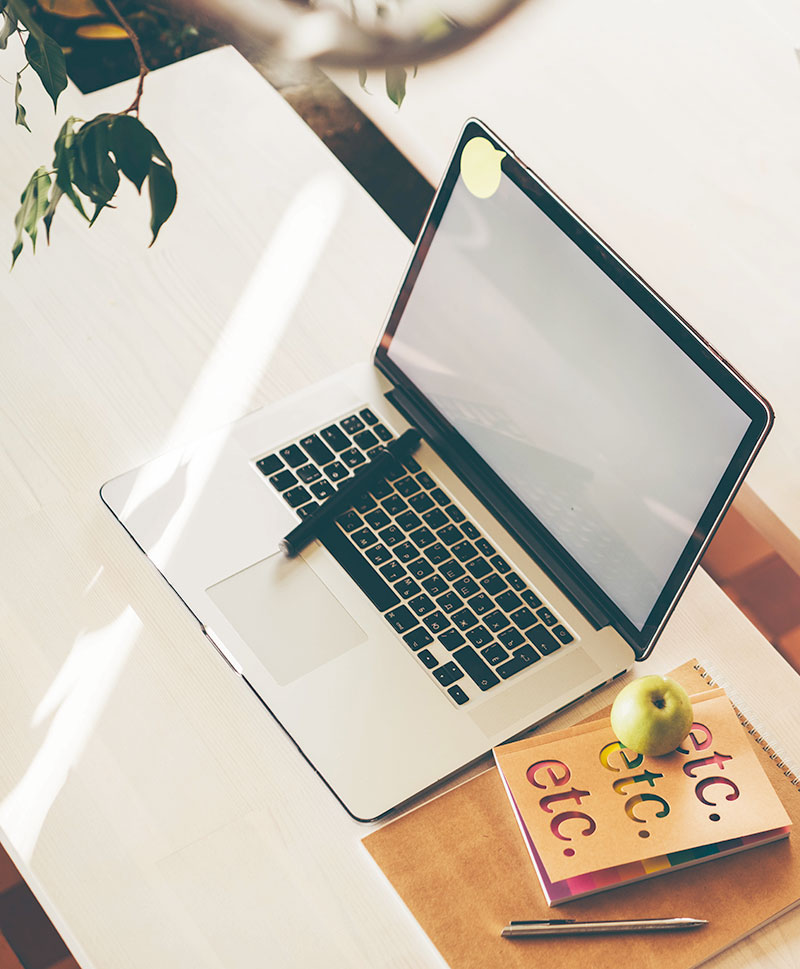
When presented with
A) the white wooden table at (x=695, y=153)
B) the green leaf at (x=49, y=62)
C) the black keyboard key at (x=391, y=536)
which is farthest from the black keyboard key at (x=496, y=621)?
the white wooden table at (x=695, y=153)

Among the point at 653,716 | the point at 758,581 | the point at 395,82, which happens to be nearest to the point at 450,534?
the point at 653,716


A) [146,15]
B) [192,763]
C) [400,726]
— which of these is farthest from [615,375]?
[146,15]

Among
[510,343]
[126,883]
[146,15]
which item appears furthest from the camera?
[146,15]

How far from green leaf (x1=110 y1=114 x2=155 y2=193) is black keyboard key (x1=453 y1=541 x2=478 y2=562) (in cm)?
39

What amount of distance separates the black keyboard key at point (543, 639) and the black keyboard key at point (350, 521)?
6.7 inches

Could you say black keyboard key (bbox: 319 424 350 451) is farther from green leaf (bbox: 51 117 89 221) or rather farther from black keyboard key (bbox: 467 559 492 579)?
green leaf (bbox: 51 117 89 221)

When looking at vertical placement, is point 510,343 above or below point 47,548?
above

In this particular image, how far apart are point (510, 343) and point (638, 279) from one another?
140mm

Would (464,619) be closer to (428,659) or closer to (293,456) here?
(428,659)

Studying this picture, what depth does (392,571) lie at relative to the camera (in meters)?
0.83

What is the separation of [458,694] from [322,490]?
0.22 meters

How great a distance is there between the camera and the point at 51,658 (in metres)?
0.78

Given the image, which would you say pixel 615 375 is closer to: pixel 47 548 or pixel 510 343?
pixel 510 343

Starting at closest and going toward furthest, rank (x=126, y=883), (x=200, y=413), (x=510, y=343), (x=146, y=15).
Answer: (x=126, y=883), (x=510, y=343), (x=200, y=413), (x=146, y=15)
